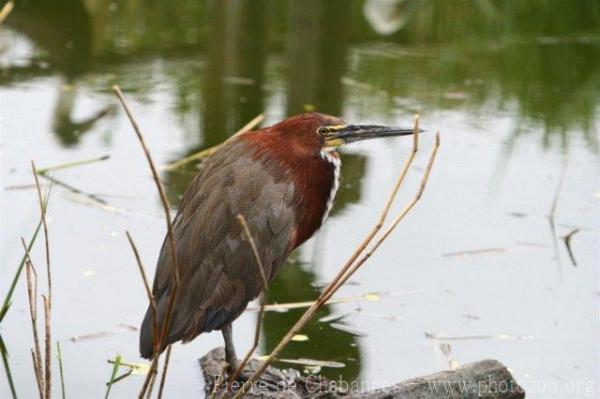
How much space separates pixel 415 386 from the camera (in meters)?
3.61

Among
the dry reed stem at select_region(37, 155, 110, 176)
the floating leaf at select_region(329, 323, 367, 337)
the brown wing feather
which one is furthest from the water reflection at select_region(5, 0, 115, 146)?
the brown wing feather

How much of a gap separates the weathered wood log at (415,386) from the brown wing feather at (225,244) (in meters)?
0.23

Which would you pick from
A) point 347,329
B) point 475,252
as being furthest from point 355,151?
point 347,329

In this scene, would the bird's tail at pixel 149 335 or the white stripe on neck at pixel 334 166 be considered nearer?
the bird's tail at pixel 149 335

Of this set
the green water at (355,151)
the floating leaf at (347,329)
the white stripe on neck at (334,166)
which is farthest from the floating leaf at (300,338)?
the white stripe on neck at (334,166)

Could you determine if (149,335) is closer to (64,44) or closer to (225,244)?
(225,244)

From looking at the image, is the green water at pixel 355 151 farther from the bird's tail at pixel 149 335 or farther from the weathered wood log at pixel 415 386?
the bird's tail at pixel 149 335

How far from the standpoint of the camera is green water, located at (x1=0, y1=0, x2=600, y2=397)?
14.7 feet

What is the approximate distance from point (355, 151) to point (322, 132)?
2.93 metres

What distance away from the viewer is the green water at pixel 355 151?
4492 mm

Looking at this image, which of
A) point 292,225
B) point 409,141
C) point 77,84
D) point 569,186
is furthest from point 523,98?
point 292,225

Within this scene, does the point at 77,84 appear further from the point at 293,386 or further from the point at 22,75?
the point at 293,386

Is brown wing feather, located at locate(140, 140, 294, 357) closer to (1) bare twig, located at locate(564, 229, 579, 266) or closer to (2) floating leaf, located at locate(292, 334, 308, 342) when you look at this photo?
(2) floating leaf, located at locate(292, 334, 308, 342)

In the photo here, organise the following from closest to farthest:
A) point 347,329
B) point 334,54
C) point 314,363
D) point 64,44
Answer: point 314,363 < point 347,329 < point 64,44 < point 334,54
